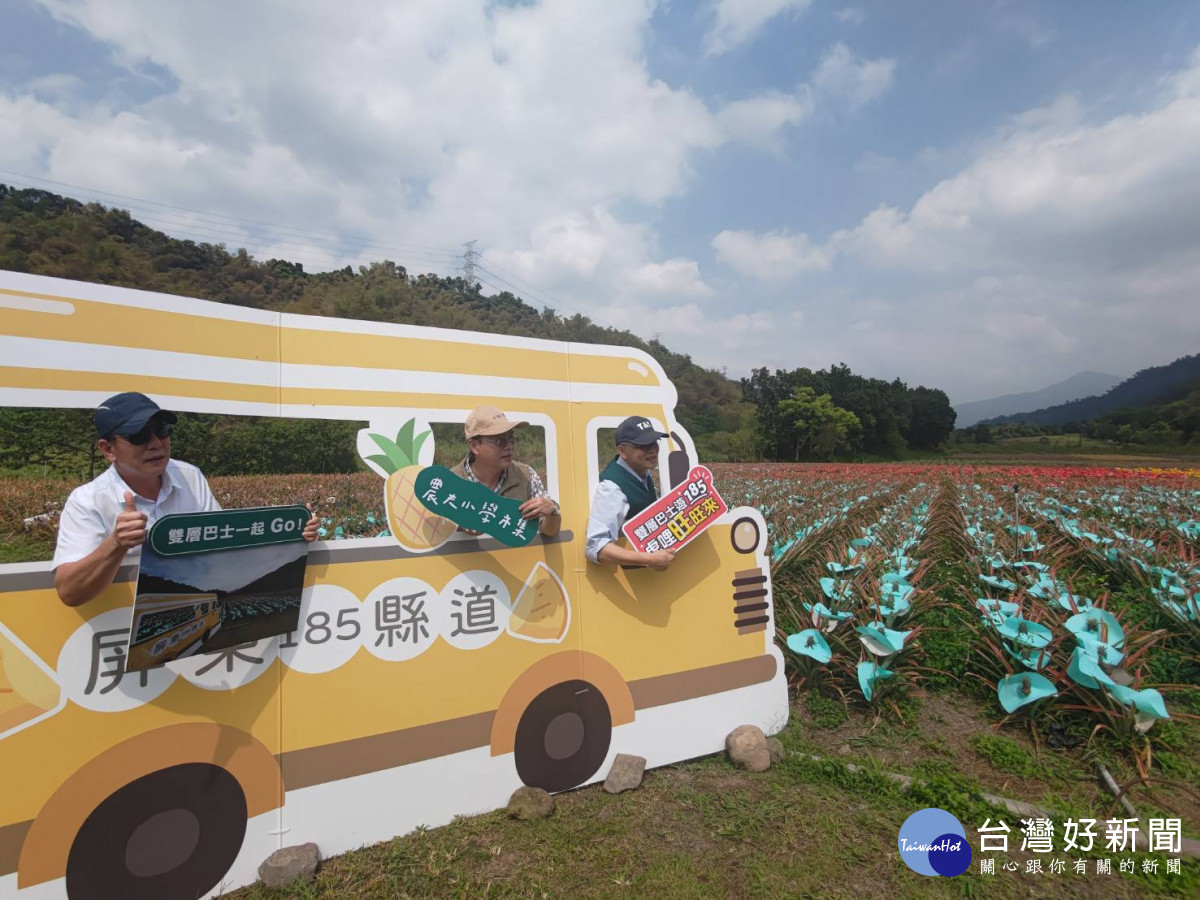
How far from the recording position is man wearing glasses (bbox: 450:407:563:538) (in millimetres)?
2275

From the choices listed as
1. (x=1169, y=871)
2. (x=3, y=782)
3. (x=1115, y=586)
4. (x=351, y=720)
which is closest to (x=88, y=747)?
(x=3, y=782)

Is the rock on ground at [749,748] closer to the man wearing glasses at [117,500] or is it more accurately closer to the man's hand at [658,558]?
the man's hand at [658,558]

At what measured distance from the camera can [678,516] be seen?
2627 mm

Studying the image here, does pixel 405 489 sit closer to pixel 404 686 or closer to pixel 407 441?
pixel 407 441

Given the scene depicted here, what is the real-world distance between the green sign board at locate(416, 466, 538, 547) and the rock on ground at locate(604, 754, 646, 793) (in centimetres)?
118

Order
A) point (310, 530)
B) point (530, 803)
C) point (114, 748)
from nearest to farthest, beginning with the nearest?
point (114, 748) → point (310, 530) → point (530, 803)

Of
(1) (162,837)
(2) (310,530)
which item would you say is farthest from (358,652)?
(1) (162,837)

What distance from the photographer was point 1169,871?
195 centimetres

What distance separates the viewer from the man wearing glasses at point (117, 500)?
1.58 meters

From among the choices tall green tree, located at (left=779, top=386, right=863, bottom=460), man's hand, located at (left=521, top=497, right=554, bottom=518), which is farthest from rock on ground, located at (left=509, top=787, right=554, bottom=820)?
tall green tree, located at (left=779, top=386, right=863, bottom=460)

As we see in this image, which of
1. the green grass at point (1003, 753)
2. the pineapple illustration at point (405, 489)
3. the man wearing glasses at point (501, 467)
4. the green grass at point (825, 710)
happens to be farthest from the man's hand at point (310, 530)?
the green grass at point (1003, 753)

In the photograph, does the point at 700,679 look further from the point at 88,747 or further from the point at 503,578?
the point at 88,747

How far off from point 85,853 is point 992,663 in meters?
4.38

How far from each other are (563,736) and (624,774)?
347 mm
